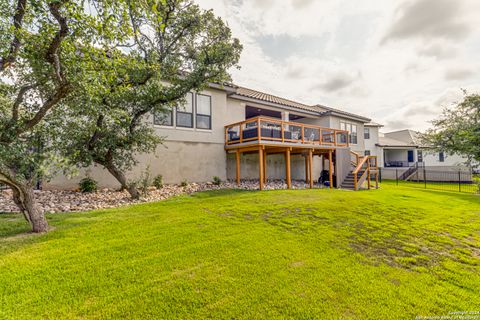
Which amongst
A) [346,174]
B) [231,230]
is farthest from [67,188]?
[346,174]

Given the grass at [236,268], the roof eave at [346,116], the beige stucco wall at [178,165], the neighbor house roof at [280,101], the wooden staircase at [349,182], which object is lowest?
the grass at [236,268]

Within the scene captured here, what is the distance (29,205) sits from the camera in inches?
175

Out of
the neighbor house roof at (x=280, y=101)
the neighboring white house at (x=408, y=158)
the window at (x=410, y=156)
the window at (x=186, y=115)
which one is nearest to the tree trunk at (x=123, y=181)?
the window at (x=186, y=115)

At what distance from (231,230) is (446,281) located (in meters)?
3.60

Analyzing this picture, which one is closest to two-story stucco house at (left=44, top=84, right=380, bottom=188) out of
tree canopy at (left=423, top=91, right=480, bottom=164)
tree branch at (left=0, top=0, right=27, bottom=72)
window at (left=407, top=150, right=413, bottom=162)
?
tree branch at (left=0, top=0, right=27, bottom=72)

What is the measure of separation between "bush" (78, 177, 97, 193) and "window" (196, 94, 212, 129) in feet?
19.0

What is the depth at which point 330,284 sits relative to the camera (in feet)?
9.20

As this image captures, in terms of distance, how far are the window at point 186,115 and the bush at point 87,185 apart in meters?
4.84

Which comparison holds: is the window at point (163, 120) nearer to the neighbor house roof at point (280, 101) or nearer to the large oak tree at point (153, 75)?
the large oak tree at point (153, 75)

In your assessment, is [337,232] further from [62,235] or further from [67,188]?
[67,188]

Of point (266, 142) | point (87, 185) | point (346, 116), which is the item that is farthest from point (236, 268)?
point (346, 116)

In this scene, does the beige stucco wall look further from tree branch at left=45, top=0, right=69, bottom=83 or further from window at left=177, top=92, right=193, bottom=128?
tree branch at left=45, top=0, right=69, bottom=83

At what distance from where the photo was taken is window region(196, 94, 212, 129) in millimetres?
12258

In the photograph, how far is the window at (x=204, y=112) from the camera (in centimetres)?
1226
